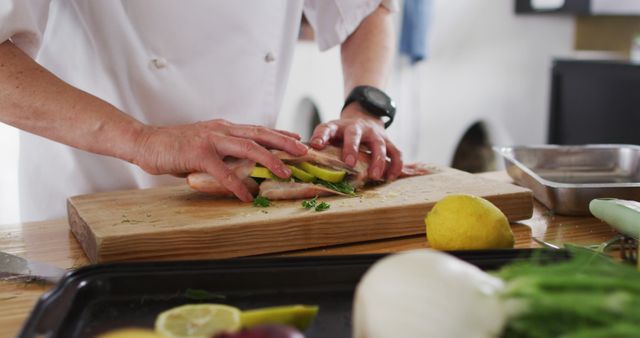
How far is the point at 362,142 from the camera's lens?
1919 mm

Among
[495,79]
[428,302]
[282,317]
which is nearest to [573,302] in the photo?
[428,302]

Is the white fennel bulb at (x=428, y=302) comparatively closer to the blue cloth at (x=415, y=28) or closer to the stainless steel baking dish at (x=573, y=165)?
the stainless steel baking dish at (x=573, y=165)

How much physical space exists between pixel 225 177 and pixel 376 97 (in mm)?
658

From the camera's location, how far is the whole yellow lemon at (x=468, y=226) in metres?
1.27

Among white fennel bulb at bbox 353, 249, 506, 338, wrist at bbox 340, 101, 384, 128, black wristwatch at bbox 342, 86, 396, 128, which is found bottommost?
white fennel bulb at bbox 353, 249, 506, 338

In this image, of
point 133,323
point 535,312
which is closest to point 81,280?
point 133,323

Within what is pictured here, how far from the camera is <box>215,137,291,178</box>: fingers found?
1.62 metres

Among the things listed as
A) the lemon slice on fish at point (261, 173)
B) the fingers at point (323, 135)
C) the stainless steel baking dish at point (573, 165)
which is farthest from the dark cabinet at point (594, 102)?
the lemon slice on fish at point (261, 173)

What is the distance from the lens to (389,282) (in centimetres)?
72

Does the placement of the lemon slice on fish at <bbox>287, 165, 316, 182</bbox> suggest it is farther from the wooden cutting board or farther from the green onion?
the green onion

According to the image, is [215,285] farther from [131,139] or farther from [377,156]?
[377,156]

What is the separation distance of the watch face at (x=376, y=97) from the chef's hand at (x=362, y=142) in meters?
0.13

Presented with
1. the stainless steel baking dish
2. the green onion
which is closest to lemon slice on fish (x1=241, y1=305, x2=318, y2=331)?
the green onion

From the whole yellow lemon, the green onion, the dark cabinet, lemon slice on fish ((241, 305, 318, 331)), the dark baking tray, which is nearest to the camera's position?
the green onion
